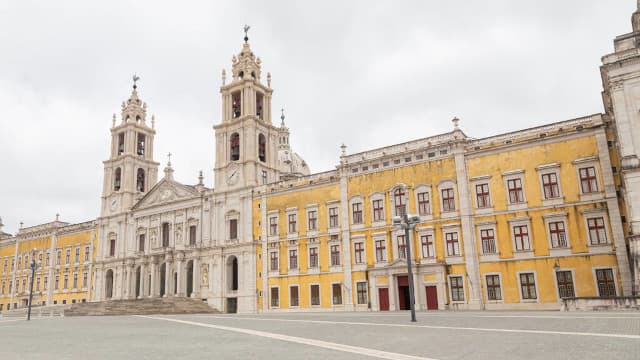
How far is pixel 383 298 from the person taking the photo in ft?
121

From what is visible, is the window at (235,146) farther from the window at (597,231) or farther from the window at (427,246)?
the window at (597,231)

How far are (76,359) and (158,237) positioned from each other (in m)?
46.5

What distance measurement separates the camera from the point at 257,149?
50.1 m

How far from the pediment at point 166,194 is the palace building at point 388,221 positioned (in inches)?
7.8

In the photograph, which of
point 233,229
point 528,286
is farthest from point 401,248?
point 233,229

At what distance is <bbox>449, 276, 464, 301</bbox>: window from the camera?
33.6 meters

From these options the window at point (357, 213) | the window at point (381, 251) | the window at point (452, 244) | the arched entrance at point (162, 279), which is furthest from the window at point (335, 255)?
the arched entrance at point (162, 279)

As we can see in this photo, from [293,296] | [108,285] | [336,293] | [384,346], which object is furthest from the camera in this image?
[108,285]

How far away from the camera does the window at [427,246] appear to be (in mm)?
35406

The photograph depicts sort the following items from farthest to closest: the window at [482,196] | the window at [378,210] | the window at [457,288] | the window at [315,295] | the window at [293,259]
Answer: the window at [293,259], the window at [315,295], the window at [378,210], the window at [482,196], the window at [457,288]

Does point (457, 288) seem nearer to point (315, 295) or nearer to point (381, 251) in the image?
point (381, 251)

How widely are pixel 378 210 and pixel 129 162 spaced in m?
38.3

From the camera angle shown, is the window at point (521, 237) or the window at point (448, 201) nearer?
the window at point (521, 237)

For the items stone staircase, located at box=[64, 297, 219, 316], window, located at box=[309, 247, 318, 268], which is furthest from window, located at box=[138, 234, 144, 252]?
window, located at box=[309, 247, 318, 268]
